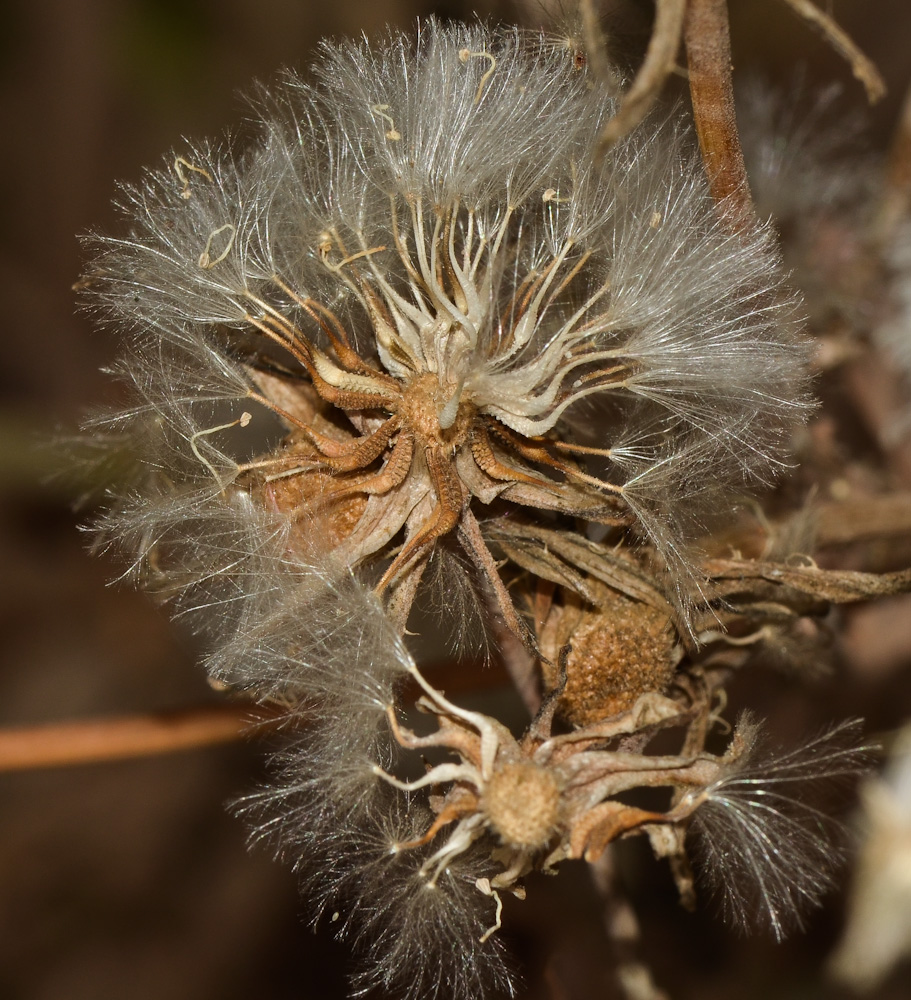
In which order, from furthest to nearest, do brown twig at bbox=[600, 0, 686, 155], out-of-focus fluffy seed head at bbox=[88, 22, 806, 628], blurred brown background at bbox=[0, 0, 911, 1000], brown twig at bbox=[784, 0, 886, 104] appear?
blurred brown background at bbox=[0, 0, 911, 1000] → out-of-focus fluffy seed head at bbox=[88, 22, 806, 628] → brown twig at bbox=[784, 0, 886, 104] → brown twig at bbox=[600, 0, 686, 155]

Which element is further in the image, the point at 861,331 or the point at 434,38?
the point at 861,331

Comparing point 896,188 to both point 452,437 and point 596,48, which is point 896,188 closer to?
point 596,48

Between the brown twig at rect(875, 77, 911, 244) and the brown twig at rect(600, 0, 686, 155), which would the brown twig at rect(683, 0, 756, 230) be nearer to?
the brown twig at rect(600, 0, 686, 155)

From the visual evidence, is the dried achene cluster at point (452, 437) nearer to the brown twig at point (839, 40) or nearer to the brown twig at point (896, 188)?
the brown twig at point (839, 40)

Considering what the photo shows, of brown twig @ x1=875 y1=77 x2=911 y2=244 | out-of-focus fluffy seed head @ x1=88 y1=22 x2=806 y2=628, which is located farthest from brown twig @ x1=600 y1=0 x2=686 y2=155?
brown twig @ x1=875 y1=77 x2=911 y2=244

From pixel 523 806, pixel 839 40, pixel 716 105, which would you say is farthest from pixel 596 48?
pixel 523 806

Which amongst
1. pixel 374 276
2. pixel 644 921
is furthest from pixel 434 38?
pixel 644 921

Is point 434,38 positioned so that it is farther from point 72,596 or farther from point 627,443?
point 72,596
